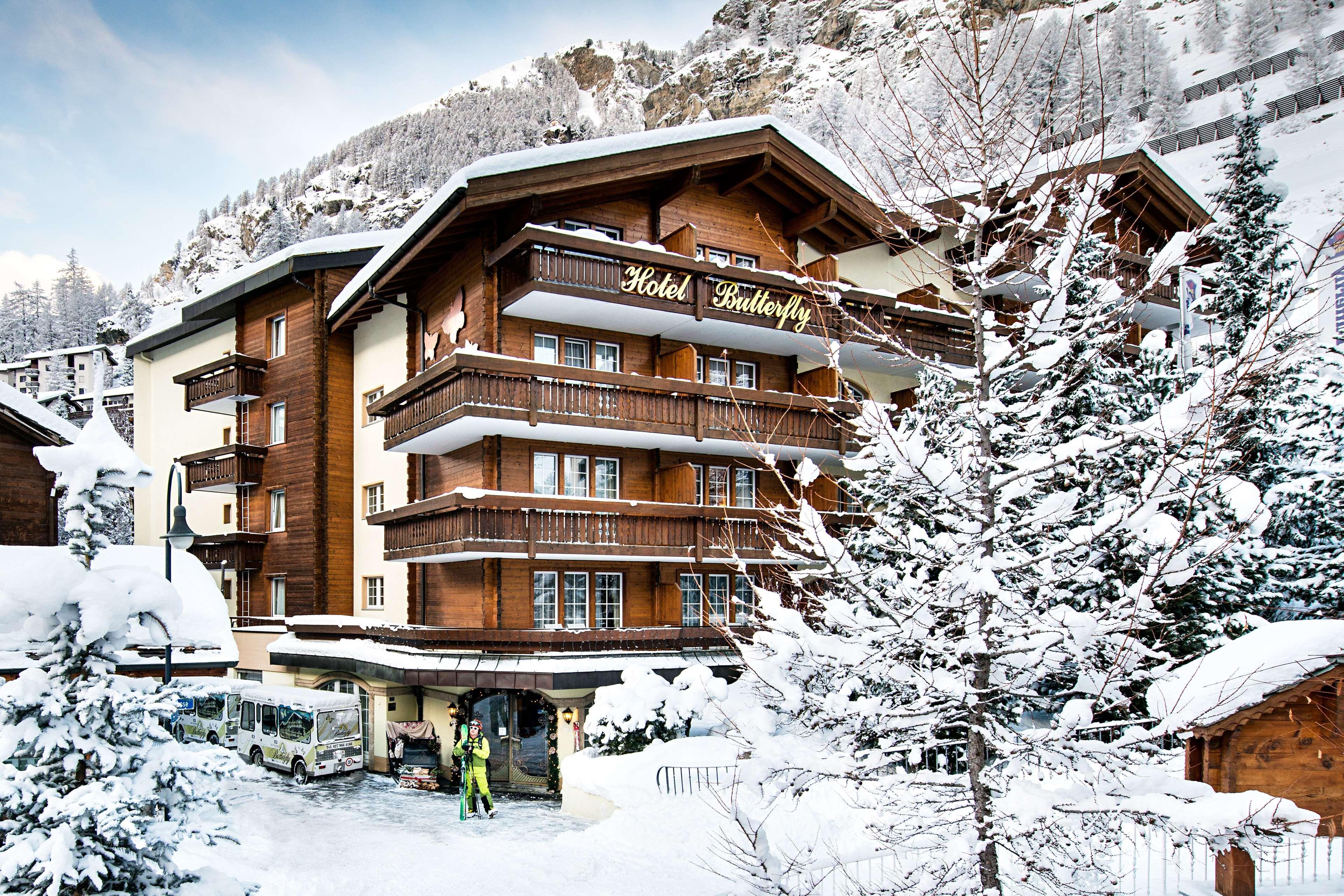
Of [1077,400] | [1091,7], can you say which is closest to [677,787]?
[1077,400]

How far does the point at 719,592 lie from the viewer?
89.1 feet

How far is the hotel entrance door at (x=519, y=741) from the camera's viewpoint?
2327cm

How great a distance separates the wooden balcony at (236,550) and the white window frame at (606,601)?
1520cm

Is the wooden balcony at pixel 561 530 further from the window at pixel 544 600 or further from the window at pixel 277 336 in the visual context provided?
the window at pixel 277 336

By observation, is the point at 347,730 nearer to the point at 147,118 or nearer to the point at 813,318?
the point at 813,318

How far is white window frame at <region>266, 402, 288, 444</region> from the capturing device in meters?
32.8

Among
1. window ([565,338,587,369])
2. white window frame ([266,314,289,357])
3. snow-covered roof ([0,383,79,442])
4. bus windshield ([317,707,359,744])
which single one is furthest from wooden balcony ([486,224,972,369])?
snow-covered roof ([0,383,79,442])

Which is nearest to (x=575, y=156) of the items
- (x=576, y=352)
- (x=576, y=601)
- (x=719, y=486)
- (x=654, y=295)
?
(x=654, y=295)

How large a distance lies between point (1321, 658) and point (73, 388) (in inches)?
5039

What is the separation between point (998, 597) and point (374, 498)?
91.5 feet

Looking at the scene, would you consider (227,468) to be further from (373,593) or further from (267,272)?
(373,593)

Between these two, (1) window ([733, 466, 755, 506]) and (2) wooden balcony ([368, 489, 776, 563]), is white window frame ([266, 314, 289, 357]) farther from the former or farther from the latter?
(1) window ([733, 466, 755, 506])

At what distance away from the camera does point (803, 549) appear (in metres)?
7.32

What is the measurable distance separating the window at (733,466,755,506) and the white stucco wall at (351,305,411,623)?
10380mm
